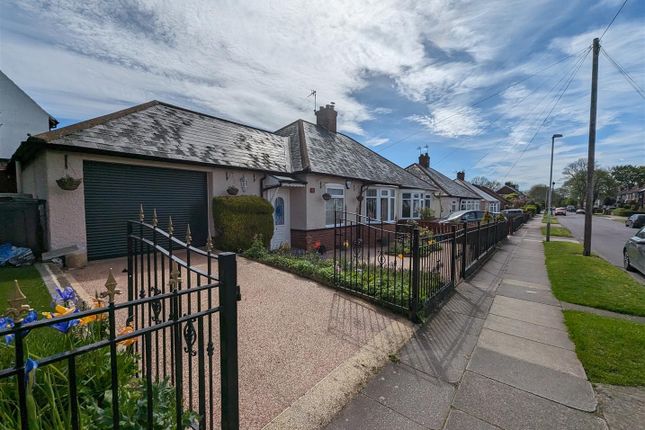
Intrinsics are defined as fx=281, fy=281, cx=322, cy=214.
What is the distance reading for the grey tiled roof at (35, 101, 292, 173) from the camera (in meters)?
7.32

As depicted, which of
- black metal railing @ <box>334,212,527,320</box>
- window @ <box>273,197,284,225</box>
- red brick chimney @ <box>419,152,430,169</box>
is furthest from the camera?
red brick chimney @ <box>419,152,430,169</box>

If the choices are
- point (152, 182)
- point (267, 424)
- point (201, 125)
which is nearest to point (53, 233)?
point (152, 182)

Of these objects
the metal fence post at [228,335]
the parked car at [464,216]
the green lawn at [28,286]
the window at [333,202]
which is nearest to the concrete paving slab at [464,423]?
the metal fence post at [228,335]

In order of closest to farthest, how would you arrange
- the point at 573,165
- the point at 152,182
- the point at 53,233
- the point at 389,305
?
the point at 389,305
the point at 53,233
the point at 152,182
the point at 573,165

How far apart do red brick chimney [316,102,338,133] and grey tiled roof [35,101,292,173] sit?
209 inches

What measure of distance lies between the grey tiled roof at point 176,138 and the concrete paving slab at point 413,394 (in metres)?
8.01

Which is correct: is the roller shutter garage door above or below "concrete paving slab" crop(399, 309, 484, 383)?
above

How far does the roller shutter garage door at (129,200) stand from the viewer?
7.39 metres

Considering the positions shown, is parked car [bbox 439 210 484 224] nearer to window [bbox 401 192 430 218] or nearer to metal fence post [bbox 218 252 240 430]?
window [bbox 401 192 430 218]

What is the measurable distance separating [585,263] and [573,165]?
3263 inches

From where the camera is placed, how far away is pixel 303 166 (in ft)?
38.7

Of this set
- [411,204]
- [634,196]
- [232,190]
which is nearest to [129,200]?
[232,190]

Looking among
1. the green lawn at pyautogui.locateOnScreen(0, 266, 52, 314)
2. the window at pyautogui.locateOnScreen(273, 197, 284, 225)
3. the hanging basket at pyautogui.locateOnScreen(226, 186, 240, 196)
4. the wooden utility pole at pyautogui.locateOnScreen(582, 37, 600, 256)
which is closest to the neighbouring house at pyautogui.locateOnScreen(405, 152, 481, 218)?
the wooden utility pole at pyautogui.locateOnScreen(582, 37, 600, 256)

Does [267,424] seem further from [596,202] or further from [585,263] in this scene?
[596,202]
